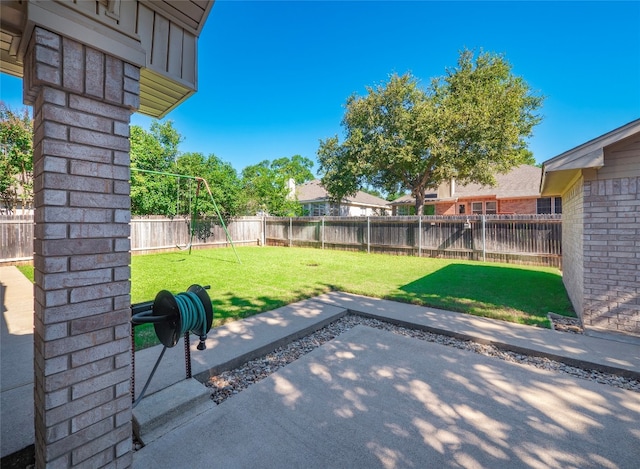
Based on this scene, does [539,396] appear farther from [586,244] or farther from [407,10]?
[407,10]

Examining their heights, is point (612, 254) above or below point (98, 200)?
below

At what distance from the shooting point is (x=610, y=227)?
3.67 metres

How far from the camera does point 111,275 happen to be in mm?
1584

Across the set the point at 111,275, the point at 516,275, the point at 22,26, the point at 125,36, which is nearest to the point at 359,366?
the point at 111,275

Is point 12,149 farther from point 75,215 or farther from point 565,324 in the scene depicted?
point 565,324

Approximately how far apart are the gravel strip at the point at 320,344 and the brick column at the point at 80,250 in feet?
3.35

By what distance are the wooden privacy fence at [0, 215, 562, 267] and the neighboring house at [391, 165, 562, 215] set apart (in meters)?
8.59

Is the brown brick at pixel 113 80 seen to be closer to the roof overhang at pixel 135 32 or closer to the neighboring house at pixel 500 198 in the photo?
the roof overhang at pixel 135 32

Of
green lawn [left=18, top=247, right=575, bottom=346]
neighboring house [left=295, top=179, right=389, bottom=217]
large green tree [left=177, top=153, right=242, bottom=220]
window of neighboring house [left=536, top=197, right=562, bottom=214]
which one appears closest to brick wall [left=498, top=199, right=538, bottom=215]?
window of neighboring house [left=536, top=197, right=562, bottom=214]

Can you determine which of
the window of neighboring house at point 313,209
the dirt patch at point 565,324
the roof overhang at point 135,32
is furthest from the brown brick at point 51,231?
the window of neighboring house at point 313,209

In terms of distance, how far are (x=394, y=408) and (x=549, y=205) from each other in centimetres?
2005

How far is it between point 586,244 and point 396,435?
372 cm

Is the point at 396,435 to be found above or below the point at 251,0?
below

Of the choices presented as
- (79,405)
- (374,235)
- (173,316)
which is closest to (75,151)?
(173,316)
